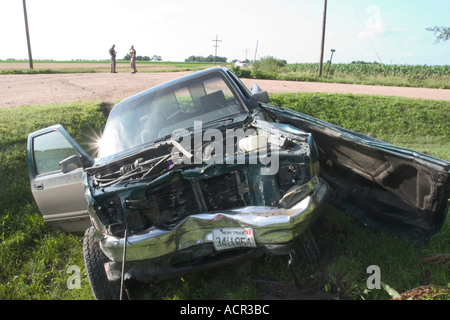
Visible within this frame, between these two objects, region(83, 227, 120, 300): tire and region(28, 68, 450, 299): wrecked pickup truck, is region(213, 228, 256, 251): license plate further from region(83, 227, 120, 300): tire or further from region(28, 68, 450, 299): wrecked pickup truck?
region(83, 227, 120, 300): tire

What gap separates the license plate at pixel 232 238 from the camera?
2650 mm

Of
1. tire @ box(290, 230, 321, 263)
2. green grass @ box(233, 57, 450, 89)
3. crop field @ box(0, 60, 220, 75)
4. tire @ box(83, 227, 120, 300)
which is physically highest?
green grass @ box(233, 57, 450, 89)

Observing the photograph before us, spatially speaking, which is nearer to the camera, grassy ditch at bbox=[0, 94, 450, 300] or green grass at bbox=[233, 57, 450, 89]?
grassy ditch at bbox=[0, 94, 450, 300]

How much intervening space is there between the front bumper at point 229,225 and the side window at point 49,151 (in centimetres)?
209

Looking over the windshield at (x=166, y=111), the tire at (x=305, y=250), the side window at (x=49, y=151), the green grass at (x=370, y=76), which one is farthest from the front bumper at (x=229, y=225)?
the green grass at (x=370, y=76)

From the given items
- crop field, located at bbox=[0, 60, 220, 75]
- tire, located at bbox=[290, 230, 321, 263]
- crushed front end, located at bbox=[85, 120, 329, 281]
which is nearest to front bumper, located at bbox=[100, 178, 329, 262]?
crushed front end, located at bbox=[85, 120, 329, 281]

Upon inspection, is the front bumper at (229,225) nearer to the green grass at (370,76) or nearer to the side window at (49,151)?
the side window at (49,151)

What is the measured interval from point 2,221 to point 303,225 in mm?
4605

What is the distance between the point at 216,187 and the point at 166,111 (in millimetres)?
1446

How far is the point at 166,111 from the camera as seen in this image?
13.8ft

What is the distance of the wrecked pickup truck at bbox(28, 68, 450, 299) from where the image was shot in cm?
277

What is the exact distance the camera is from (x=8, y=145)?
7.11 metres

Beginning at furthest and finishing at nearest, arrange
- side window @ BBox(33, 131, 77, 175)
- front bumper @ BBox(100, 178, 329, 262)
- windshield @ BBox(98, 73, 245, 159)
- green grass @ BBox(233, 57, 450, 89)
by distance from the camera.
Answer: green grass @ BBox(233, 57, 450, 89)
side window @ BBox(33, 131, 77, 175)
windshield @ BBox(98, 73, 245, 159)
front bumper @ BBox(100, 178, 329, 262)
